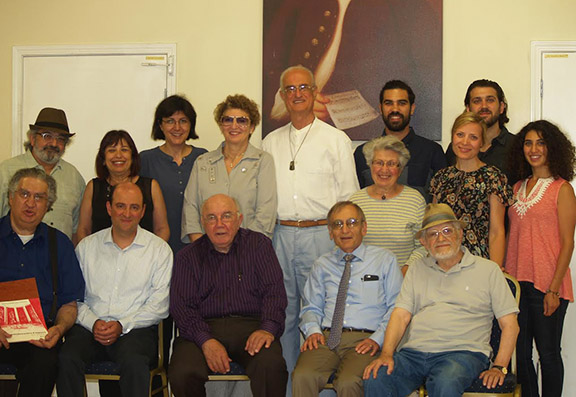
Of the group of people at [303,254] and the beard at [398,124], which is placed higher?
the beard at [398,124]

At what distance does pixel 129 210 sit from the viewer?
3416mm

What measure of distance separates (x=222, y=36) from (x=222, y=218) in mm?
2150

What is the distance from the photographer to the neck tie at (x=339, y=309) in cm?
321

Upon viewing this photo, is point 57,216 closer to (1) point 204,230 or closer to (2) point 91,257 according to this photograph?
(2) point 91,257

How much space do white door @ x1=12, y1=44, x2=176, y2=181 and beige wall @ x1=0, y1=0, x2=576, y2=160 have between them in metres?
0.09

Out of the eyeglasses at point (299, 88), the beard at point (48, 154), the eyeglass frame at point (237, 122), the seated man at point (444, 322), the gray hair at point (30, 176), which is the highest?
the eyeglasses at point (299, 88)

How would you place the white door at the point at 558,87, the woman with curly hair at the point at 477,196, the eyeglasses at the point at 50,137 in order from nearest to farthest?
the woman with curly hair at the point at 477,196, the eyeglasses at the point at 50,137, the white door at the point at 558,87

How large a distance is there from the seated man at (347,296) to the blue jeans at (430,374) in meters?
0.19

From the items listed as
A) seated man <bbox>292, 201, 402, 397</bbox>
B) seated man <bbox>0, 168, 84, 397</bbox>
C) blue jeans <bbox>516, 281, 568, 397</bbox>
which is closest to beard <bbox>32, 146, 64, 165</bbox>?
seated man <bbox>0, 168, 84, 397</bbox>

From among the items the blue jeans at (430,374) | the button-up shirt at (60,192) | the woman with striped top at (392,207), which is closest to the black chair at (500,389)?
the blue jeans at (430,374)

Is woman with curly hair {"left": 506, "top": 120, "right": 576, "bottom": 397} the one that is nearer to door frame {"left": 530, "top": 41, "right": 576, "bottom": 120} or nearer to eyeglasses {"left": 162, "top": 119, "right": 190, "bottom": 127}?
door frame {"left": 530, "top": 41, "right": 576, "bottom": 120}

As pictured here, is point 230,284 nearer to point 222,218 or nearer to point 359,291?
point 222,218

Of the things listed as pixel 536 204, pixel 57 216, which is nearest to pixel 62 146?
pixel 57 216

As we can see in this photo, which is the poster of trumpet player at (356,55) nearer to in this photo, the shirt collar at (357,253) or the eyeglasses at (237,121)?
the eyeglasses at (237,121)
